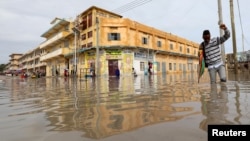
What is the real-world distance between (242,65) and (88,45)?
26.4 metres

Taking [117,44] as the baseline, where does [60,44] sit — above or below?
above

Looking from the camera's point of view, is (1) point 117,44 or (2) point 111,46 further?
A: (1) point 117,44

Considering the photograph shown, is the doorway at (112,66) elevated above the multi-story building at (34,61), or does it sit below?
below

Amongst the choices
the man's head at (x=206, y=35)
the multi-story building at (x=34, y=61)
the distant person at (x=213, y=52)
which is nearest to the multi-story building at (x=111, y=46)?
the multi-story building at (x=34, y=61)

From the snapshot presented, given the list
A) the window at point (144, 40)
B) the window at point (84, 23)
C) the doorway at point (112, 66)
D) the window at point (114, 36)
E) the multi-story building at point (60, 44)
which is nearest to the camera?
the doorway at point (112, 66)

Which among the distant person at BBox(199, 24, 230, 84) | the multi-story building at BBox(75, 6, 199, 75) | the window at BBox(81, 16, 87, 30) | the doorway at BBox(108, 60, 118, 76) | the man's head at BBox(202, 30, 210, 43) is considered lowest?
the distant person at BBox(199, 24, 230, 84)

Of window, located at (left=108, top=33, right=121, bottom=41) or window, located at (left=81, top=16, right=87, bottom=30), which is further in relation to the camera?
window, located at (left=81, top=16, right=87, bottom=30)

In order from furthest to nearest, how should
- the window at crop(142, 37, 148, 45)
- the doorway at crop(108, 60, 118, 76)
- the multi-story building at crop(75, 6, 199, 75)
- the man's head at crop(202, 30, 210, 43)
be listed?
the window at crop(142, 37, 148, 45) < the multi-story building at crop(75, 6, 199, 75) < the doorway at crop(108, 60, 118, 76) < the man's head at crop(202, 30, 210, 43)

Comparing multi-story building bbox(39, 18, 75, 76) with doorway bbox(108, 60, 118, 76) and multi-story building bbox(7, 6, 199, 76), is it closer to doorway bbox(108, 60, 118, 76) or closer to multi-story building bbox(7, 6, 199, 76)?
multi-story building bbox(7, 6, 199, 76)

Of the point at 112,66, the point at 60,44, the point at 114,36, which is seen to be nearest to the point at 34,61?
the point at 60,44

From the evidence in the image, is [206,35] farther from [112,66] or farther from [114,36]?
[114,36]

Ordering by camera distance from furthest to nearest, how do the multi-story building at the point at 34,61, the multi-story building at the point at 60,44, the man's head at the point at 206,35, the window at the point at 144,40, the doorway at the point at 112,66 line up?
the multi-story building at the point at 34,61, the multi-story building at the point at 60,44, the window at the point at 144,40, the doorway at the point at 112,66, the man's head at the point at 206,35

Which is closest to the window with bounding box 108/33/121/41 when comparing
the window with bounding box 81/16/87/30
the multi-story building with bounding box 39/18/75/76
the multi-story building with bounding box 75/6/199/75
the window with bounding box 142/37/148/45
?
the multi-story building with bounding box 75/6/199/75

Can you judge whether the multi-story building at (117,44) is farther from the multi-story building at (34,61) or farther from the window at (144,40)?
the multi-story building at (34,61)
